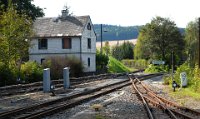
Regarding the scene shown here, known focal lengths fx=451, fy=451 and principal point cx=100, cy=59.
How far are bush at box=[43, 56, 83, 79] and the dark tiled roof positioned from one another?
1117cm

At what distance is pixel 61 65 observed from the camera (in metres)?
47.6

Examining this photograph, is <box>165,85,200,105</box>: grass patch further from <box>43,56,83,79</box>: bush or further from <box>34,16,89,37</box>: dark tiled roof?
<box>34,16,89,37</box>: dark tiled roof

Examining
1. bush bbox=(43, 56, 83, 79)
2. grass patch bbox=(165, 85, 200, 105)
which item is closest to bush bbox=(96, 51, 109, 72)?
bush bbox=(43, 56, 83, 79)

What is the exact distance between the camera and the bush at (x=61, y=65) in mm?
45247

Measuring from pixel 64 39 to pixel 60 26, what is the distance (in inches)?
95.2

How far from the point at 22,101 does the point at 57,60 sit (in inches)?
1053

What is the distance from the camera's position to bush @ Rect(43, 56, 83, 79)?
45.2 metres

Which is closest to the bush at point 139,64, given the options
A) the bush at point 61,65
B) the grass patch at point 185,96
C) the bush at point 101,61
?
the bush at point 101,61

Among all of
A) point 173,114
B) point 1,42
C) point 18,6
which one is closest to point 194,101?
point 173,114

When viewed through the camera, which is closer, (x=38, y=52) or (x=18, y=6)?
(x=18, y=6)

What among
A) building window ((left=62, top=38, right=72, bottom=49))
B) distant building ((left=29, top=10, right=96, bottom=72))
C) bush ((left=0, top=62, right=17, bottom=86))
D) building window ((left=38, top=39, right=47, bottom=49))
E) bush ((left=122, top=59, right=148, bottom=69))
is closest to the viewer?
bush ((left=0, top=62, right=17, bottom=86))

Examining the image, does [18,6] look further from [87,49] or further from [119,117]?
[119,117]

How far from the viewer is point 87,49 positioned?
214ft

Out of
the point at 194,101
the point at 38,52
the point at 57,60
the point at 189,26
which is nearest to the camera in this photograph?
the point at 194,101
